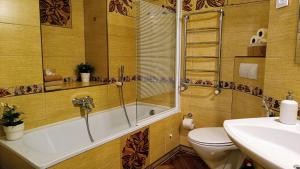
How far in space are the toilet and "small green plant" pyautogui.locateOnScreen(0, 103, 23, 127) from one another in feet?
4.96

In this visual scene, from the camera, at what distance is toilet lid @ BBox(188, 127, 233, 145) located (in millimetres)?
1841

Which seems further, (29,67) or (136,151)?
(136,151)

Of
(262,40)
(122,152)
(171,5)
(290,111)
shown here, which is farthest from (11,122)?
(262,40)

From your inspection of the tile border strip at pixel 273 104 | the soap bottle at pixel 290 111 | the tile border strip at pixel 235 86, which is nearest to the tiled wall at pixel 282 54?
the tile border strip at pixel 273 104

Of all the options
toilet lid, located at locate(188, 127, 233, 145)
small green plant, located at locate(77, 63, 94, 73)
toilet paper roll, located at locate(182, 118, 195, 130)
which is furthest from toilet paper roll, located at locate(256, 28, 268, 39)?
small green plant, located at locate(77, 63, 94, 73)

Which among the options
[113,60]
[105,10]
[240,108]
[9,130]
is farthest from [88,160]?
[105,10]

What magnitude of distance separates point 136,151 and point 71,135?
A: 72 centimetres

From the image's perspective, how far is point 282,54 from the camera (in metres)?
1.35

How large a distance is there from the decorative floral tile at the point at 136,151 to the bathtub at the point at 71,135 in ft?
0.28

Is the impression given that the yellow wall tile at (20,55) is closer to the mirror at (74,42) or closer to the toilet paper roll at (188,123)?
the mirror at (74,42)

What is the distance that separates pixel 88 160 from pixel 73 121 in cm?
78

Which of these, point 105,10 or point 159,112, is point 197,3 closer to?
point 105,10

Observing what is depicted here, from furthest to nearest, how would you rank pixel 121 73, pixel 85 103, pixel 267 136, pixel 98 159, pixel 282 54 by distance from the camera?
1. pixel 121 73
2. pixel 85 103
3. pixel 98 159
4. pixel 282 54
5. pixel 267 136

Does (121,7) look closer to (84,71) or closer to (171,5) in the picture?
(171,5)
